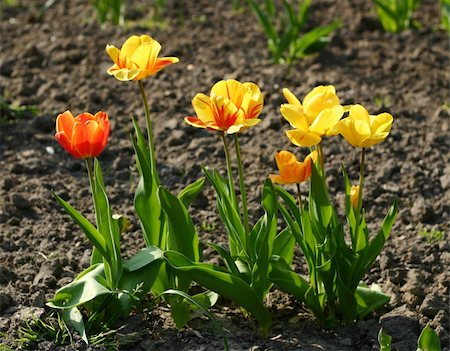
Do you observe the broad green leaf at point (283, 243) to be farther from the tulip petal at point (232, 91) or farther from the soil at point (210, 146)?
the tulip petal at point (232, 91)

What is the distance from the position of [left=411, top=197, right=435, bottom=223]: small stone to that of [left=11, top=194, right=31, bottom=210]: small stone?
1.48m

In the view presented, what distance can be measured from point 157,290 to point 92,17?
3108mm

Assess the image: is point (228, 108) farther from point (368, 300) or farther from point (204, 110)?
point (368, 300)

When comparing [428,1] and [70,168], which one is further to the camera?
[428,1]

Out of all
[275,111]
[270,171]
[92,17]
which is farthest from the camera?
[92,17]

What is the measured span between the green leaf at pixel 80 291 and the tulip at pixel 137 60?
619 millimetres

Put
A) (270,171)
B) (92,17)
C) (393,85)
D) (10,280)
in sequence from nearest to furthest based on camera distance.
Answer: (10,280)
(270,171)
(393,85)
(92,17)

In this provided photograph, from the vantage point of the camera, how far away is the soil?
3.05 meters

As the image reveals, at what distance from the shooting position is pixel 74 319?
2.90 meters

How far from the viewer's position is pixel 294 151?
4.25 metres

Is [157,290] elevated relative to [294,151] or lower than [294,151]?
elevated

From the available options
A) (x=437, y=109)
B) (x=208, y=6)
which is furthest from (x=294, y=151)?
(x=208, y=6)

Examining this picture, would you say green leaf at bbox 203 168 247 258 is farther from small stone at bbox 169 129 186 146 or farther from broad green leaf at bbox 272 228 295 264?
small stone at bbox 169 129 186 146

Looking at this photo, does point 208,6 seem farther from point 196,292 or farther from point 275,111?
point 196,292
